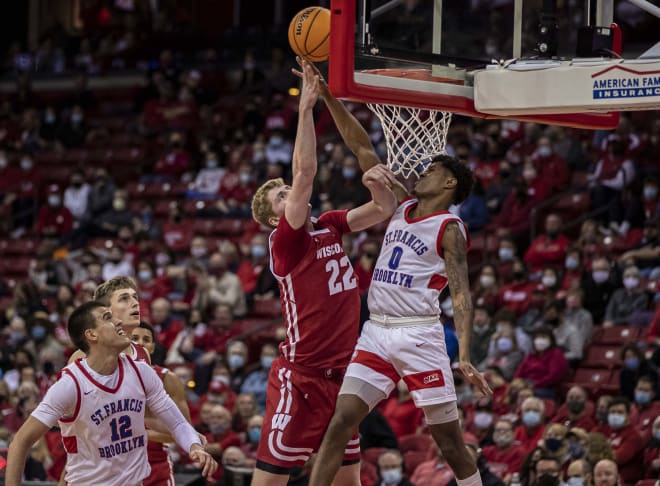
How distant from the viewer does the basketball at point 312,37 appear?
7.42m

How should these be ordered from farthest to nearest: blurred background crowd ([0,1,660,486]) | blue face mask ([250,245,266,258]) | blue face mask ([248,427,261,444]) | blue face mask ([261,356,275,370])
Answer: blue face mask ([250,245,266,258]) < blue face mask ([261,356,275,370]) < blue face mask ([248,427,261,444]) < blurred background crowd ([0,1,660,486])

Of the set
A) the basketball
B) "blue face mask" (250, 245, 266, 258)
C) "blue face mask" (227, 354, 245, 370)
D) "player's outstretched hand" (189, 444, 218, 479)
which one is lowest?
"blue face mask" (227, 354, 245, 370)

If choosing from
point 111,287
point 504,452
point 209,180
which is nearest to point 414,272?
point 111,287

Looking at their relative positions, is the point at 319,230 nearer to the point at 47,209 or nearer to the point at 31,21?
the point at 47,209

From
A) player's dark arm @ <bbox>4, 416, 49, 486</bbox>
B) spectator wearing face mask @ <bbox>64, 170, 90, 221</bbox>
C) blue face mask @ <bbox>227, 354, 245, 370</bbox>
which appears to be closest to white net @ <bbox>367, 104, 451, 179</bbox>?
player's dark arm @ <bbox>4, 416, 49, 486</bbox>

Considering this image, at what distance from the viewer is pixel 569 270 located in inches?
553

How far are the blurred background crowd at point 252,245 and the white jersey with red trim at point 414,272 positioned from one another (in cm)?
204

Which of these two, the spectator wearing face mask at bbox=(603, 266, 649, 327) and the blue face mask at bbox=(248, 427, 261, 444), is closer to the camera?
the blue face mask at bbox=(248, 427, 261, 444)

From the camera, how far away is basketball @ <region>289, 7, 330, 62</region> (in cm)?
742

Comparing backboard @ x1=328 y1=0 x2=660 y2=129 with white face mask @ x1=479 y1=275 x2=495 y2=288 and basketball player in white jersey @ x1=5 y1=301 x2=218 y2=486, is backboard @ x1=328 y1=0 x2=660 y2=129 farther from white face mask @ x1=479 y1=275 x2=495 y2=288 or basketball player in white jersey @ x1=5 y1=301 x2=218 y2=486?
white face mask @ x1=479 y1=275 x2=495 y2=288

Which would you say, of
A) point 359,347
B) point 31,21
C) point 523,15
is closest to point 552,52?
point 523,15

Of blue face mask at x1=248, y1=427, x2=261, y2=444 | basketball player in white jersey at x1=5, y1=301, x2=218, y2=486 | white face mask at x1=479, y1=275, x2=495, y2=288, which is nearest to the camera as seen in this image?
basketball player in white jersey at x1=5, y1=301, x2=218, y2=486

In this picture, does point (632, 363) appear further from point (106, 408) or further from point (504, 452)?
point (106, 408)

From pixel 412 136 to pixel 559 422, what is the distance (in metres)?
4.14
